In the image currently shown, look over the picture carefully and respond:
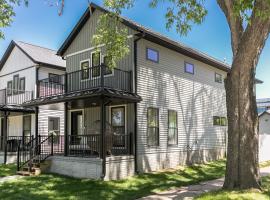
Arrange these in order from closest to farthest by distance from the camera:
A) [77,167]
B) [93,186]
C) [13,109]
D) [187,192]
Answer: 1. [187,192]
2. [93,186]
3. [77,167]
4. [13,109]

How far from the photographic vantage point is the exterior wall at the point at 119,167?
1398 centimetres

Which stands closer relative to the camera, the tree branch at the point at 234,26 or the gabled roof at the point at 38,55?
the tree branch at the point at 234,26

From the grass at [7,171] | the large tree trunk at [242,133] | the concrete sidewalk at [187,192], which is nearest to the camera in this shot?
the large tree trunk at [242,133]

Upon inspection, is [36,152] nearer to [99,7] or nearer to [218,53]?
[99,7]

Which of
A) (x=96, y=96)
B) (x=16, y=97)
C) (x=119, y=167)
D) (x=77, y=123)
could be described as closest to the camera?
(x=96, y=96)

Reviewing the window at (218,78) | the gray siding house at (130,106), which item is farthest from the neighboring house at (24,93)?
the window at (218,78)

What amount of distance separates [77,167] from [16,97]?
35.6 ft

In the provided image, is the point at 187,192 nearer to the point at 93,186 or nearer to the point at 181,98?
the point at 93,186

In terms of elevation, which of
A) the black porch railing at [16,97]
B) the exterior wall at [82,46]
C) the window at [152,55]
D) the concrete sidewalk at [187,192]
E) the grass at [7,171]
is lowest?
the concrete sidewalk at [187,192]

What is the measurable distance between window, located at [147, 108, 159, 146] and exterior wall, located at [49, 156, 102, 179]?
11.4 feet

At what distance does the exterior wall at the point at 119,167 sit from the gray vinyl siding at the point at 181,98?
93 centimetres

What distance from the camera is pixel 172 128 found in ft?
60.2

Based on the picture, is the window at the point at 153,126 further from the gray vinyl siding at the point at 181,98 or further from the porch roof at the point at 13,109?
the porch roof at the point at 13,109

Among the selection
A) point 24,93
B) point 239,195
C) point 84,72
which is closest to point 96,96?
point 84,72
